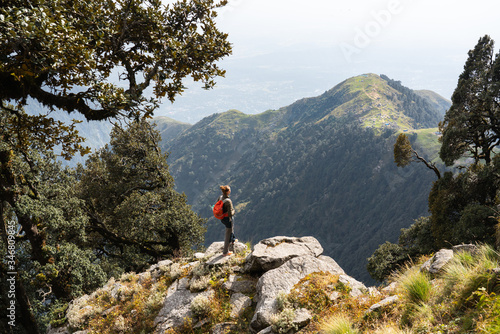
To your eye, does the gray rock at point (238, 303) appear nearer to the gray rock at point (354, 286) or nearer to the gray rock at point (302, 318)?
the gray rock at point (302, 318)

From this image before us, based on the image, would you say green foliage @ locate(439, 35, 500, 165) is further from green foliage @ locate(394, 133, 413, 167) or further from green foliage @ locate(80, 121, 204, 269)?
green foliage @ locate(80, 121, 204, 269)

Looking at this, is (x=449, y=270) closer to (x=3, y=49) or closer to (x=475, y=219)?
(x=3, y=49)

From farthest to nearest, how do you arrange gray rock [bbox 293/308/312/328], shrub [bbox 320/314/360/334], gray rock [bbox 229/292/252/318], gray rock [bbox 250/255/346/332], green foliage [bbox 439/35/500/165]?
green foliage [bbox 439/35/500/165], gray rock [bbox 229/292/252/318], gray rock [bbox 250/255/346/332], gray rock [bbox 293/308/312/328], shrub [bbox 320/314/360/334]

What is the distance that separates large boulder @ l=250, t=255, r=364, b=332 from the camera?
824 centimetres

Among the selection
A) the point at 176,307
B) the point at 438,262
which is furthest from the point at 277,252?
the point at 438,262

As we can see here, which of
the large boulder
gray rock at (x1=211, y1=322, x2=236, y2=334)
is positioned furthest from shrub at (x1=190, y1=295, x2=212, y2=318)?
the large boulder

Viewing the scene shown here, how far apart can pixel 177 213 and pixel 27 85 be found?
18.6 metres

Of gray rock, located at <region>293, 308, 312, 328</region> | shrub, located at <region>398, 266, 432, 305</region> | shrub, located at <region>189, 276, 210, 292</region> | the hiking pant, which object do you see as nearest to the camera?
shrub, located at <region>398, 266, 432, 305</region>

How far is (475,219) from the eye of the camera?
81.3 feet

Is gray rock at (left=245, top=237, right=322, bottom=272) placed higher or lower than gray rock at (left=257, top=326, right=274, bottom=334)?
higher

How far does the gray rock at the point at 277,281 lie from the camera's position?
324 inches

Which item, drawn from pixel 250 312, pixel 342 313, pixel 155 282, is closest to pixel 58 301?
pixel 155 282

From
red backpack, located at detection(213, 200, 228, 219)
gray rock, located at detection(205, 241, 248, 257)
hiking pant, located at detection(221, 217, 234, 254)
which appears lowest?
gray rock, located at detection(205, 241, 248, 257)

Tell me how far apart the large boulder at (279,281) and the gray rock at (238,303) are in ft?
1.29
